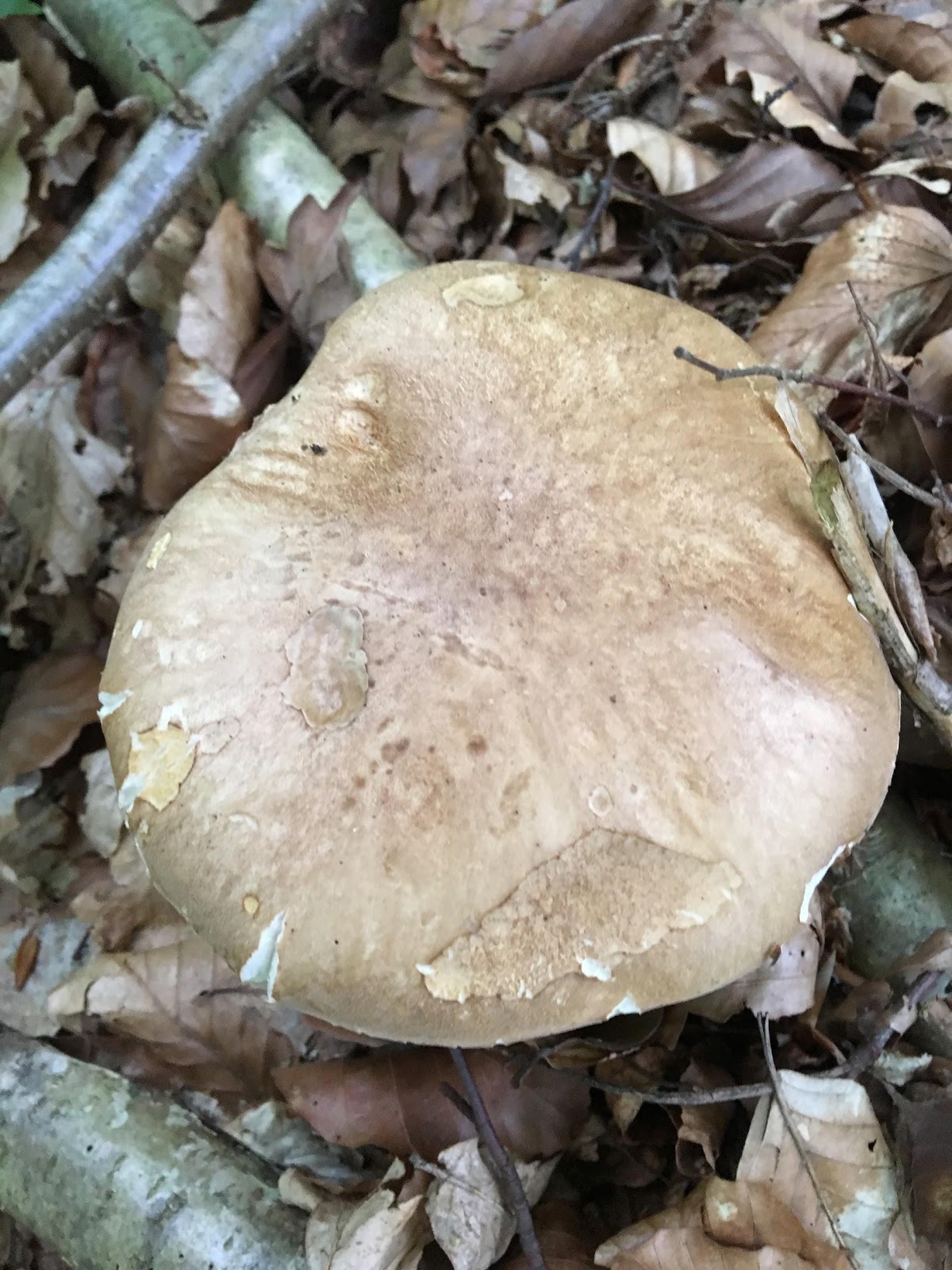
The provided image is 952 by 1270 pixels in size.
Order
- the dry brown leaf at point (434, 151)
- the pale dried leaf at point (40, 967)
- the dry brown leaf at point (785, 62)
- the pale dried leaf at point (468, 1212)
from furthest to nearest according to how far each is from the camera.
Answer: the dry brown leaf at point (434, 151) → the dry brown leaf at point (785, 62) → the pale dried leaf at point (40, 967) → the pale dried leaf at point (468, 1212)

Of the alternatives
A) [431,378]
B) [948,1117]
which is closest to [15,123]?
[431,378]

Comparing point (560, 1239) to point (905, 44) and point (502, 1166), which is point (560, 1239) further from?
point (905, 44)

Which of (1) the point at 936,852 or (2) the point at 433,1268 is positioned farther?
(1) the point at 936,852

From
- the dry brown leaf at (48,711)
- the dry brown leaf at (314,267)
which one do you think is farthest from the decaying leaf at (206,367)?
the dry brown leaf at (48,711)

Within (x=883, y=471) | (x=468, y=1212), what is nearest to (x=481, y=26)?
(x=883, y=471)

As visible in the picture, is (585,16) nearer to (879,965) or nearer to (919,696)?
(919,696)

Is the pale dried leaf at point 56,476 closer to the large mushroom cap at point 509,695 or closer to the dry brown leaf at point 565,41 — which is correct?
the large mushroom cap at point 509,695
